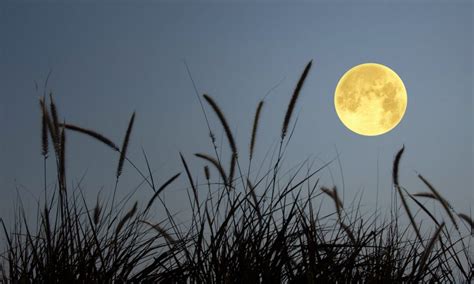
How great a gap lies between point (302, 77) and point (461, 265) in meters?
1.31

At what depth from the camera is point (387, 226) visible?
11.3 feet

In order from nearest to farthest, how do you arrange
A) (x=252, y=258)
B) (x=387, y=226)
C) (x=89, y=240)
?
Answer: (x=252, y=258) → (x=89, y=240) → (x=387, y=226)

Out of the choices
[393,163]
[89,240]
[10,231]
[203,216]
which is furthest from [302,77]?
[10,231]

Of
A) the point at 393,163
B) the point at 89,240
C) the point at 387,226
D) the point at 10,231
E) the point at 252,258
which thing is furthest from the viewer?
the point at 393,163

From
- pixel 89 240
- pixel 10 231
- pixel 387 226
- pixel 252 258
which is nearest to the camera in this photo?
pixel 252 258

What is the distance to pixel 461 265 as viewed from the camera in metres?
3.37

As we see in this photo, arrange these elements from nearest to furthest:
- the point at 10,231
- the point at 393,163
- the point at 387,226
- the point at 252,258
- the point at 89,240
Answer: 1. the point at 252,258
2. the point at 89,240
3. the point at 10,231
4. the point at 387,226
5. the point at 393,163

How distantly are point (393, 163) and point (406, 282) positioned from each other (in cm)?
97

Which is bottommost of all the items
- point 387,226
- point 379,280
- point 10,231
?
point 379,280

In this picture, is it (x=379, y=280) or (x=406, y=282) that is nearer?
(x=379, y=280)

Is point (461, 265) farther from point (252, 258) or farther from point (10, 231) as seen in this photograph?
point (10, 231)

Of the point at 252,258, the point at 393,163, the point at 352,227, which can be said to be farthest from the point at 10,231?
the point at 393,163

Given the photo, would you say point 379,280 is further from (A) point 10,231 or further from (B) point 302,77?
(A) point 10,231

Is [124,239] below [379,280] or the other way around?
the other way around
